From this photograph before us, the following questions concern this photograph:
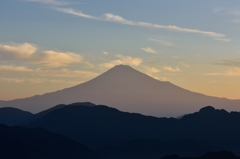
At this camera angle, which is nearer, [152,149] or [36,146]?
[36,146]

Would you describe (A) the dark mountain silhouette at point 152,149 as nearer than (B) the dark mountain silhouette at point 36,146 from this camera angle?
No

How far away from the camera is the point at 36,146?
5497 inches

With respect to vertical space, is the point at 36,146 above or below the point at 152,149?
below

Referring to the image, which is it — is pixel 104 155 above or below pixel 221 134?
below

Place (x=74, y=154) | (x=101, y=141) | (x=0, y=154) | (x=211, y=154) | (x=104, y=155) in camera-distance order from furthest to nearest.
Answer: (x=101, y=141) < (x=104, y=155) < (x=74, y=154) < (x=0, y=154) < (x=211, y=154)

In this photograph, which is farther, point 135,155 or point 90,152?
point 135,155

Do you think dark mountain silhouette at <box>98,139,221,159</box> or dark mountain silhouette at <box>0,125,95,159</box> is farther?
dark mountain silhouette at <box>98,139,221,159</box>

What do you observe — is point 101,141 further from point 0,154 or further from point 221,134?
point 0,154

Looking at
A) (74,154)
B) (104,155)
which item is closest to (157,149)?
(104,155)

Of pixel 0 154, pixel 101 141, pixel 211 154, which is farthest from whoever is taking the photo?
pixel 101 141

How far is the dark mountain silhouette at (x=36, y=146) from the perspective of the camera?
5212 inches

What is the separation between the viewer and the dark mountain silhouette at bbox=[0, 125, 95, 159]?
13238 centimetres

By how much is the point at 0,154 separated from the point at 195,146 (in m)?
68.1

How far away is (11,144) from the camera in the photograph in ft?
445
